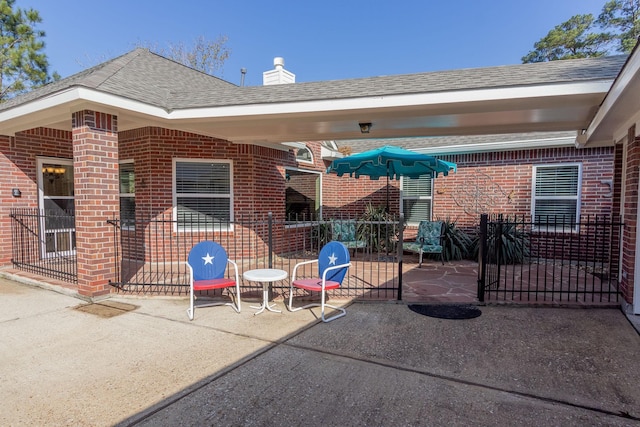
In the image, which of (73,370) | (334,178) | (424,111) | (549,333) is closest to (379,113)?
(424,111)

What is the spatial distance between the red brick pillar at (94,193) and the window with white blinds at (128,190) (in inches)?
107

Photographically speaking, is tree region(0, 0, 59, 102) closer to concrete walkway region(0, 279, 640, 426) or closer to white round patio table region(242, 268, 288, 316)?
concrete walkway region(0, 279, 640, 426)

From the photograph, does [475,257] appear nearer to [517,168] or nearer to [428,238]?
[428,238]

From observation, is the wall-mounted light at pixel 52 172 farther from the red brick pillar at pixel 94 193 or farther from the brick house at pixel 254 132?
the red brick pillar at pixel 94 193

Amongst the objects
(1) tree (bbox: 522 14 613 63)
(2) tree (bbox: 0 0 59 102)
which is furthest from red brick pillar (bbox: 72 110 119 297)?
(1) tree (bbox: 522 14 613 63)

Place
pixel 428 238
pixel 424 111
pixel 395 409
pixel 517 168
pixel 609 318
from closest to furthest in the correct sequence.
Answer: pixel 395 409
pixel 609 318
pixel 424 111
pixel 428 238
pixel 517 168

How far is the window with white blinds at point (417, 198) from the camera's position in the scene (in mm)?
10000

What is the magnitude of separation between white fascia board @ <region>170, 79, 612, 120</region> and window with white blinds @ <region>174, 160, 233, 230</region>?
6.92 ft

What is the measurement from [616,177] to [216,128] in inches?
288

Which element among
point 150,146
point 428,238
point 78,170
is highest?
point 150,146

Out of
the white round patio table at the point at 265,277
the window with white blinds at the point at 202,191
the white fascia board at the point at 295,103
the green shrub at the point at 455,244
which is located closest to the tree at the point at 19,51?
the white fascia board at the point at 295,103

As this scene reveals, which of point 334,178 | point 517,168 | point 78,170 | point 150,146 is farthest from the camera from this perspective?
Answer: point 334,178

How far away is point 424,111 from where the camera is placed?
17.3 ft

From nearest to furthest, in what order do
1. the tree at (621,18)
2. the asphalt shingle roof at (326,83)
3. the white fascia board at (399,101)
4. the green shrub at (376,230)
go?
the white fascia board at (399,101)
the asphalt shingle roof at (326,83)
the green shrub at (376,230)
the tree at (621,18)
